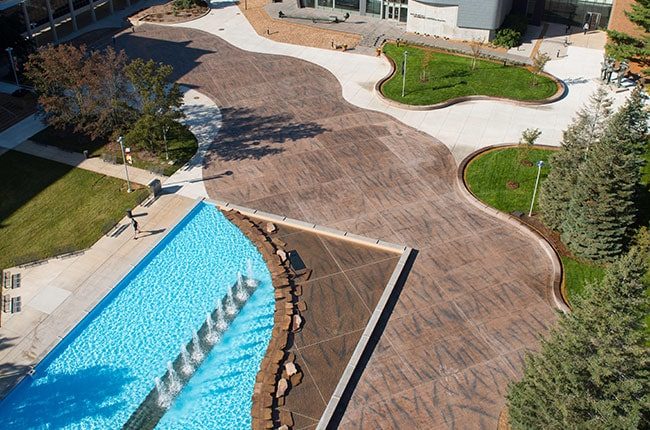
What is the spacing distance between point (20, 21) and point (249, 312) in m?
38.7

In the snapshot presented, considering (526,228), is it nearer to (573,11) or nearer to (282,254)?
(282,254)

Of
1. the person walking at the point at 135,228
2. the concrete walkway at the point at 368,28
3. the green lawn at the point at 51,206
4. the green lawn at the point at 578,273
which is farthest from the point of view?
the concrete walkway at the point at 368,28

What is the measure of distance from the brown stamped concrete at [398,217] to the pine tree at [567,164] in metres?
2.06

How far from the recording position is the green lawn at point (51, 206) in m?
32.7

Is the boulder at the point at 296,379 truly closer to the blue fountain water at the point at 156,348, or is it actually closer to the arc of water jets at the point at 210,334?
the blue fountain water at the point at 156,348

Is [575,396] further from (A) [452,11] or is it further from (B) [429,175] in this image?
(A) [452,11]

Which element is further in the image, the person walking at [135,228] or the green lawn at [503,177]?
the green lawn at [503,177]

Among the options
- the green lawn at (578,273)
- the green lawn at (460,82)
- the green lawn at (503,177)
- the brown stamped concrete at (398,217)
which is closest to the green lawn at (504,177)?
the green lawn at (503,177)

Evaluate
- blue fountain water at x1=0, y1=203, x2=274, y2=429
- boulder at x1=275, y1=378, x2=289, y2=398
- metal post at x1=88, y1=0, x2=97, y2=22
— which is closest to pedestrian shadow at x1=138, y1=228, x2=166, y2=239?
blue fountain water at x1=0, y1=203, x2=274, y2=429

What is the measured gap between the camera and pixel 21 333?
27.7 metres

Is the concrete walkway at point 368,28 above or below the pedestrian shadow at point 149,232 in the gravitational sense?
above

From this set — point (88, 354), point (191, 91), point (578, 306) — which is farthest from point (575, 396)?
point (191, 91)

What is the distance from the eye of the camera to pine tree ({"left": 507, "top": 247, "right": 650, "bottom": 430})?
57.0ft

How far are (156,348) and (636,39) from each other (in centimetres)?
4198
